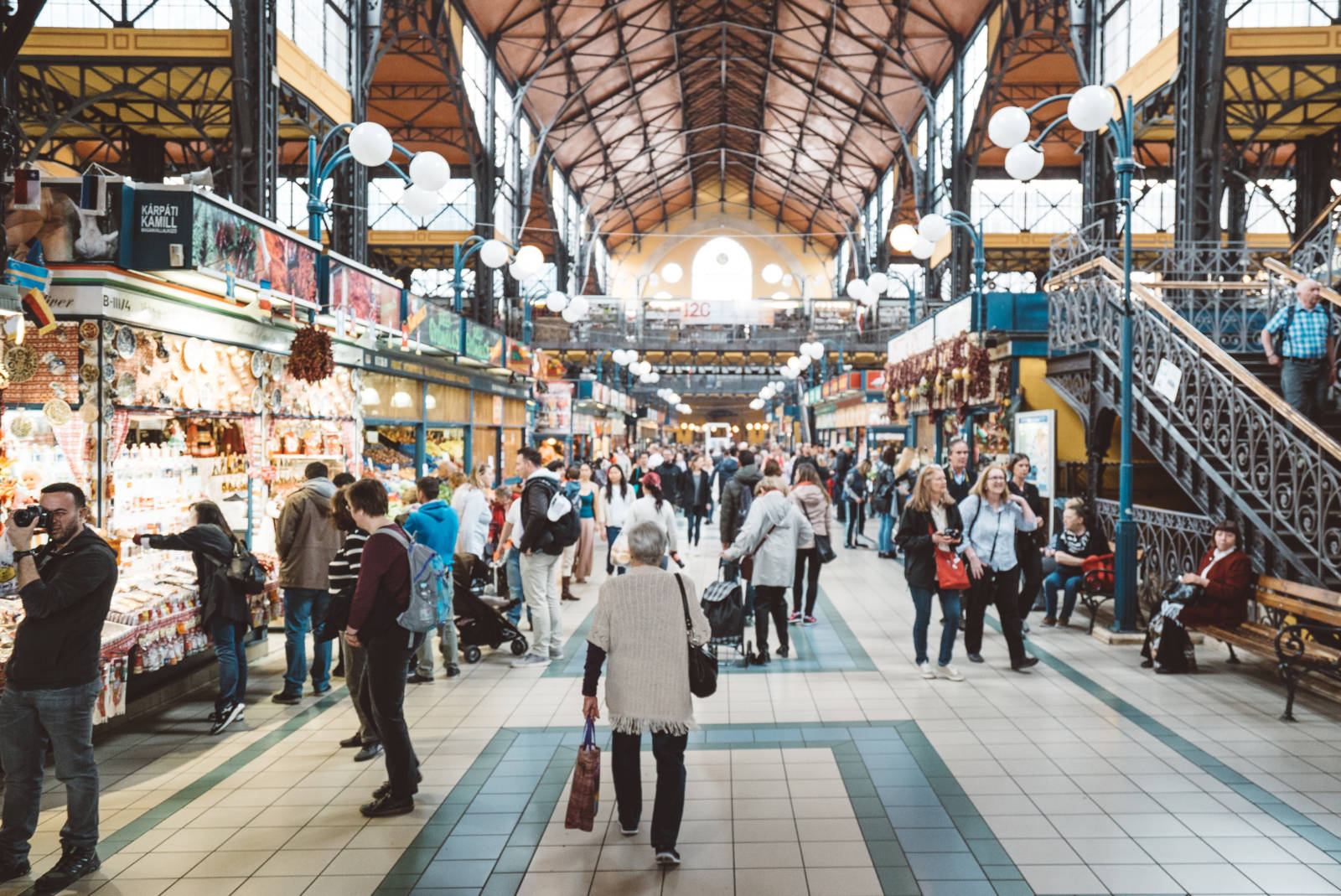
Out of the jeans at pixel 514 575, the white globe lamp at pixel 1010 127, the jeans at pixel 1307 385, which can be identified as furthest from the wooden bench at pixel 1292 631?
the jeans at pixel 514 575

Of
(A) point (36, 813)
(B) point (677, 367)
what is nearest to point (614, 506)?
(A) point (36, 813)

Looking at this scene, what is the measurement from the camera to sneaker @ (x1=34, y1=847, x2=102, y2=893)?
3.60 m

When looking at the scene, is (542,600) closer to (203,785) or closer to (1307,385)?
(203,785)

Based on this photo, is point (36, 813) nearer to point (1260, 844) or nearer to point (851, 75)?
point (1260, 844)

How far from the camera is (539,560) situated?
727 centimetres

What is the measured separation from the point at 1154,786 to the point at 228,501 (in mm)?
7271

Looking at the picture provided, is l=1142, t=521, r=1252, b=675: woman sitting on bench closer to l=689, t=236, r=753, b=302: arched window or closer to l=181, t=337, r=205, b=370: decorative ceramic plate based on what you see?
l=181, t=337, r=205, b=370: decorative ceramic plate

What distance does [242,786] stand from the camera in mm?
4719

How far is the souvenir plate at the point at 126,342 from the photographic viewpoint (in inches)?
247

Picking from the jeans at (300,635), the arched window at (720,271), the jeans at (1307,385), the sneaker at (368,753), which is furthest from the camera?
the arched window at (720,271)

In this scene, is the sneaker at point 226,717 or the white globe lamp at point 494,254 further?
the white globe lamp at point 494,254

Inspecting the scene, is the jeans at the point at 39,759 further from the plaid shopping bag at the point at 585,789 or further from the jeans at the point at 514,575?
the jeans at the point at 514,575

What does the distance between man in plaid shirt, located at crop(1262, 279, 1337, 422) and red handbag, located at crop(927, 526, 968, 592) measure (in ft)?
11.3

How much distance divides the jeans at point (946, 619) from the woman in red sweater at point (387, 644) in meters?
3.85
